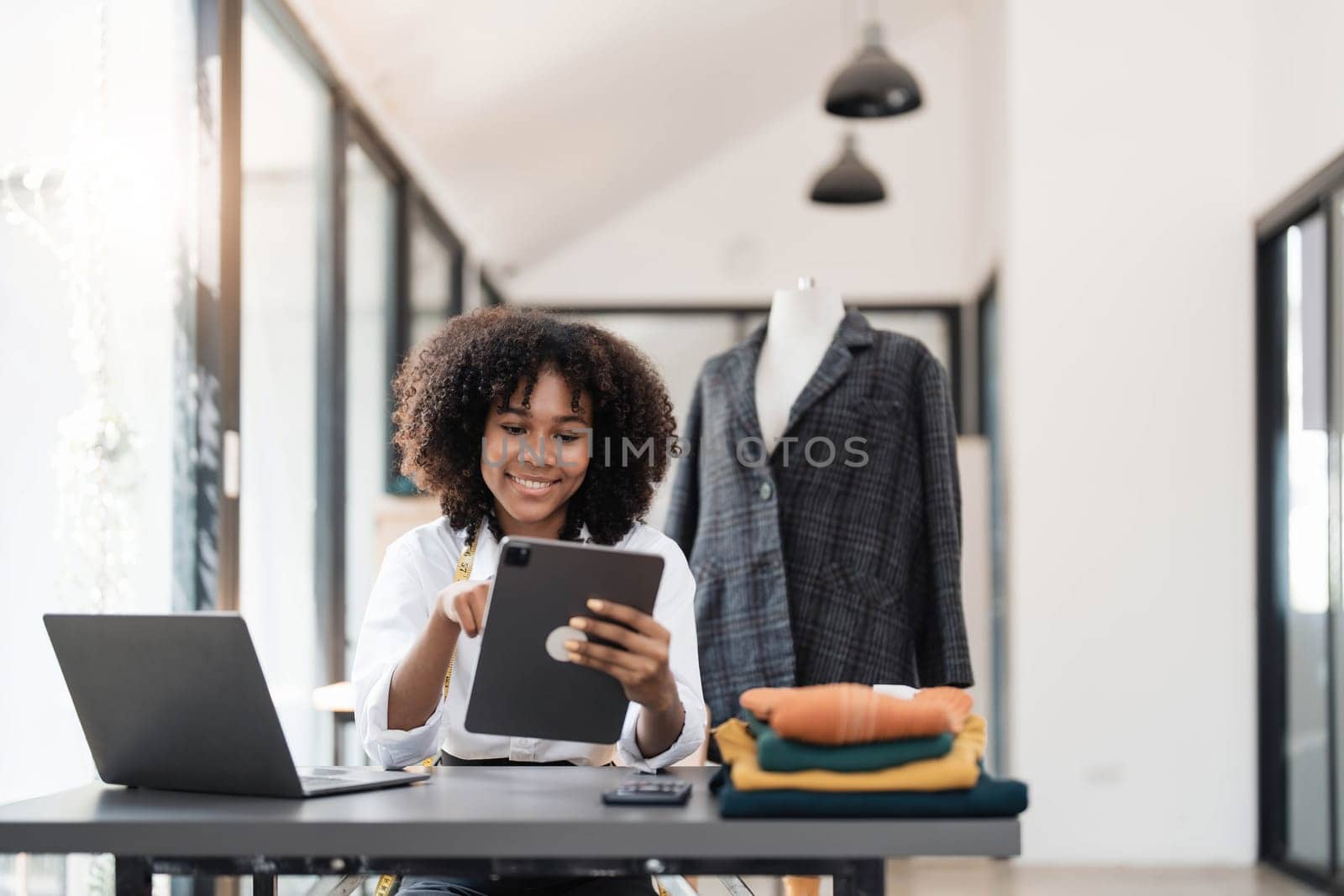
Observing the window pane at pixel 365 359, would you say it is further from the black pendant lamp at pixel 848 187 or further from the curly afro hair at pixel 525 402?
the curly afro hair at pixel 525 402

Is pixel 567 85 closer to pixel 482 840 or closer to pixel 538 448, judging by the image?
pixel 538 448

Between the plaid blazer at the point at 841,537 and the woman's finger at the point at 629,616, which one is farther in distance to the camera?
the plaid blazer at the point at 841,537

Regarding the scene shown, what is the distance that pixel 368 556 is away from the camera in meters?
4.46

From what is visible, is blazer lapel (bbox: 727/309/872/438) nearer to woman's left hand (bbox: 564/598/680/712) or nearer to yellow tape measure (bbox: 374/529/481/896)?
yellow tape measure (bbox: 374/529/481/896)

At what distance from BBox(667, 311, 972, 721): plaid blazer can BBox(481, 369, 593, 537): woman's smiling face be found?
0.70m

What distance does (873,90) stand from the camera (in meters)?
4.20

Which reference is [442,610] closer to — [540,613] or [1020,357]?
[540,613]

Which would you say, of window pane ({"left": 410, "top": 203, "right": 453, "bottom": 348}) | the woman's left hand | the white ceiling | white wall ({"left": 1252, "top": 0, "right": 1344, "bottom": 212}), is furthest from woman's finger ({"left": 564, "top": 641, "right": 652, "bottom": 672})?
window pane ({"left": 410, "top": 203, "right": 453, "bottom": 348})

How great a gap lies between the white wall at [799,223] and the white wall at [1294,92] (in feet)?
9.01

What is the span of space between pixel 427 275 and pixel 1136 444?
2660 millimetres

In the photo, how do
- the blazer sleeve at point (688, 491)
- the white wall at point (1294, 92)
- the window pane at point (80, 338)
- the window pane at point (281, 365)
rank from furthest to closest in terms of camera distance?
the white wall at point (1294, 92) < the window pane at point (281, 365) < the blazer sleeve at point (688, 491) < the window pane at point (80, 338)

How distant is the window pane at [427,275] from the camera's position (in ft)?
17.0

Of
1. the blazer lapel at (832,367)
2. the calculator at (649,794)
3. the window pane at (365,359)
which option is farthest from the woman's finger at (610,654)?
the window pane at (365,359)

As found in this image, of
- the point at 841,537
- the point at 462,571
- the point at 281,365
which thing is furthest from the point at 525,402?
the point at 281,365
